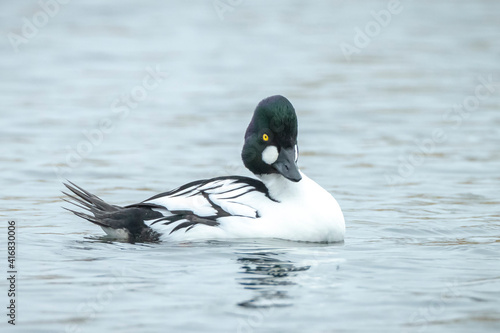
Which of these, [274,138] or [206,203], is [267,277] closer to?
[206,203]

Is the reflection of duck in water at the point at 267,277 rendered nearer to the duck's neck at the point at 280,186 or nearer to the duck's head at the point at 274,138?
the duck's neck at the point at 280,186

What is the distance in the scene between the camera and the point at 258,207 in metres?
9.47

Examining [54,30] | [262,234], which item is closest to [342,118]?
[262,234]

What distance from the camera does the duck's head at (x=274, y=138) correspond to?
9.28m

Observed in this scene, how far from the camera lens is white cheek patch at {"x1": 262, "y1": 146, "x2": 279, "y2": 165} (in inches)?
372

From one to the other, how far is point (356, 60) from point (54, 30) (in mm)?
8557

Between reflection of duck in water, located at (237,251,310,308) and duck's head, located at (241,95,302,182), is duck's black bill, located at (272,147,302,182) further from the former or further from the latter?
reflection of duck in water, located at (237,251,310,308)

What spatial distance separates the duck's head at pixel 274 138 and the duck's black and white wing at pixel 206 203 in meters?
0.30

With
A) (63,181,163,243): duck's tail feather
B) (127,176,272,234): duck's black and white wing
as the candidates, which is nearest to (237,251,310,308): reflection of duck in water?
(127,176,272,234): duck's black and white wing

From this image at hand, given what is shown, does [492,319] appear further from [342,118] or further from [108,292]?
[342,118]

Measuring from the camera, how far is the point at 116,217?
959 cm

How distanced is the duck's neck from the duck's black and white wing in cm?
7

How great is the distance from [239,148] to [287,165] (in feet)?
19.2

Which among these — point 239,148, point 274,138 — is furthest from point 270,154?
point 239,148
